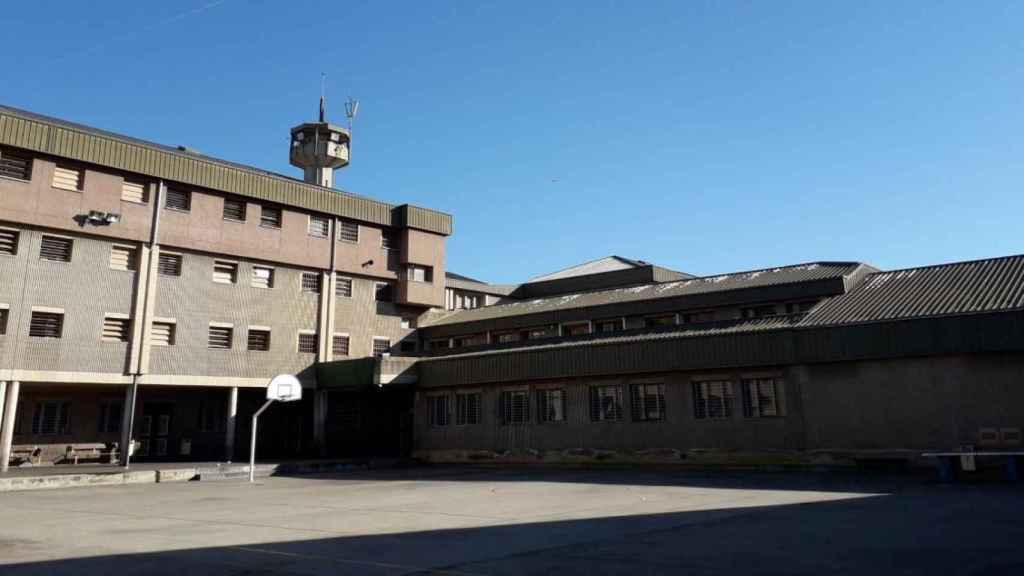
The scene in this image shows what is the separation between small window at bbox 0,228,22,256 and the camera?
90.1 ft

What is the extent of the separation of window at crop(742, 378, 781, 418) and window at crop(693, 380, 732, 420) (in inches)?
23.3

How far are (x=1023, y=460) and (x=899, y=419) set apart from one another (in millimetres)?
3368

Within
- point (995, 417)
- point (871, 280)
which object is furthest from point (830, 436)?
point (871, 280)

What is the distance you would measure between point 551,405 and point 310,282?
14085mm

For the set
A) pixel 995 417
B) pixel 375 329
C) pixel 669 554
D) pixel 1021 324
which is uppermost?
pixel 375 329

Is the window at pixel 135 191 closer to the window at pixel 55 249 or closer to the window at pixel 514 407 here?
the window at pixel 55 249

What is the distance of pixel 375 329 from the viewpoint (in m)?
38.8

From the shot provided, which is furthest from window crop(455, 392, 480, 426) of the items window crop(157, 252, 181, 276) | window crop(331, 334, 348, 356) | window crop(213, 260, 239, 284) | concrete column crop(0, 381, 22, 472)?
concrete column crop(0, 381, 22, 472)

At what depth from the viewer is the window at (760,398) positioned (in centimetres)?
2466

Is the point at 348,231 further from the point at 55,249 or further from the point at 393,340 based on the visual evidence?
the point at 55,249

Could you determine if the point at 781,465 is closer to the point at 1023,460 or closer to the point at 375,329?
the point at 1023,460

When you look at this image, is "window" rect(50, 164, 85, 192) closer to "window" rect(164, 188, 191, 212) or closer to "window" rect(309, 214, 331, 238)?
Result: "window" rect(164, 188, 191, 212)

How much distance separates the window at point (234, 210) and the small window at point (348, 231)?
4.99 m

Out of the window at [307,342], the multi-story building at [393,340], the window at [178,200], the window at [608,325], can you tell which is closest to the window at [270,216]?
the multi-story building at [393,340]
